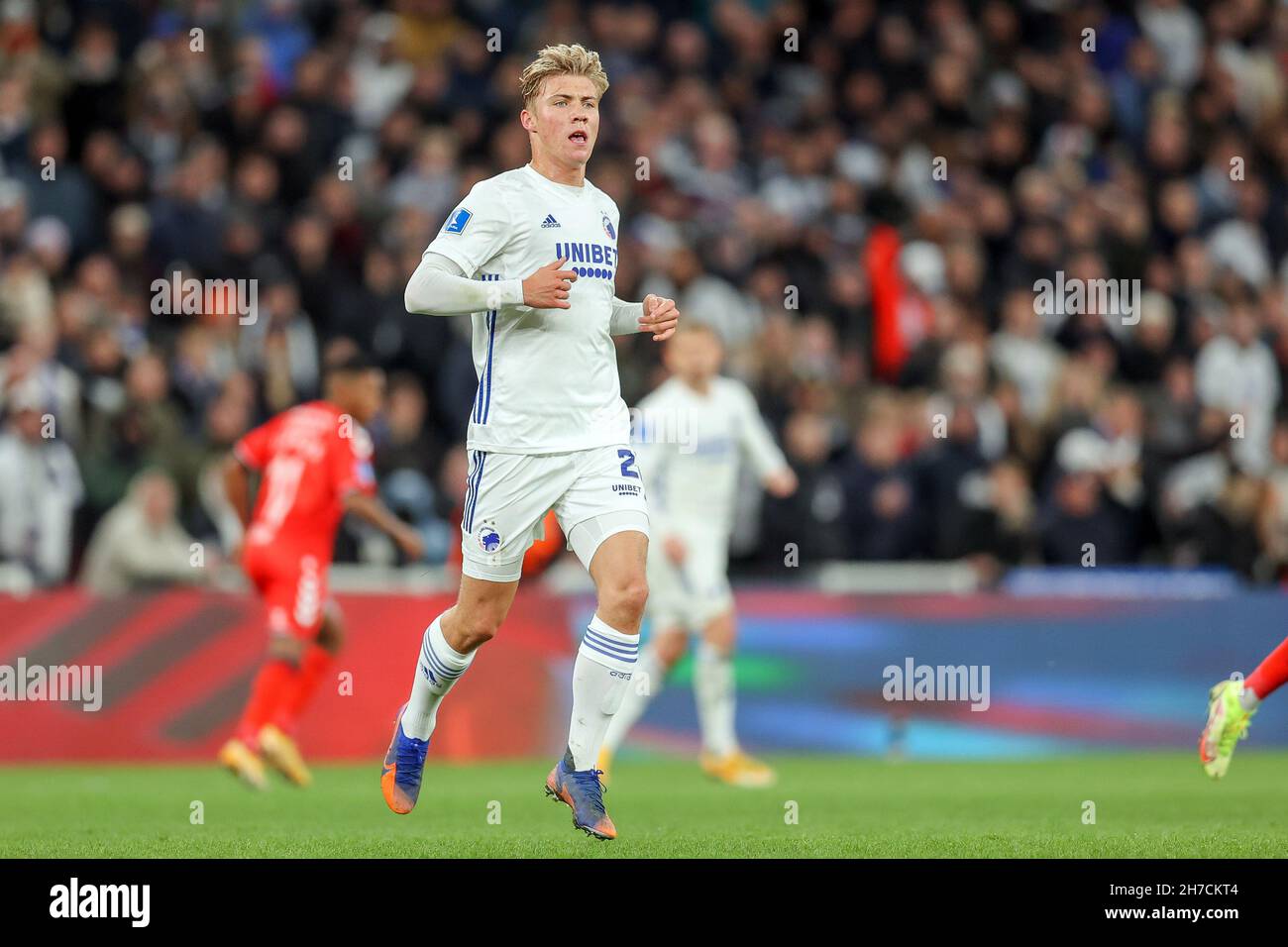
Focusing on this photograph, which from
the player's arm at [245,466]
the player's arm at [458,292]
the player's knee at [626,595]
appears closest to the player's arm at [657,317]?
the player's arm at [458,292]

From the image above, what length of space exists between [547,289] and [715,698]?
5715 millimetres

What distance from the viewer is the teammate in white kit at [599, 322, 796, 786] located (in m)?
12.9

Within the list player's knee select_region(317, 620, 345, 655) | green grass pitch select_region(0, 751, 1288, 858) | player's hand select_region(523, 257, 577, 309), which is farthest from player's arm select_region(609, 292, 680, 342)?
player's knee select_region(317, 620, 345, 655)

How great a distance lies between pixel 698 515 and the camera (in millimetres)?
13242

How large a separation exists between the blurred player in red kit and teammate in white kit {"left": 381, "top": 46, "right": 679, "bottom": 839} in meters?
3.43

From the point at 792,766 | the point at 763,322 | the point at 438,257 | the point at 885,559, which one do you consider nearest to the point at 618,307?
the point at 438,257

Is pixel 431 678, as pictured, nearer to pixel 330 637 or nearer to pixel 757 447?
pixel 330 637

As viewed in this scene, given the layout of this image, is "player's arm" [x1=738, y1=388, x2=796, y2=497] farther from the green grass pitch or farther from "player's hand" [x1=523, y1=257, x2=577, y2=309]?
"player's hand" [x1=523, y1=257, x2=577, y2=309]

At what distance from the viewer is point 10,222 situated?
53.6ft

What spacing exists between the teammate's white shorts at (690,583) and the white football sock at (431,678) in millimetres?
4431

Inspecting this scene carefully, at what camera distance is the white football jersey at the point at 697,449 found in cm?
1308

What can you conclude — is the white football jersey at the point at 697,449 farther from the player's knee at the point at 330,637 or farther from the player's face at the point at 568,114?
the player's face at the point at 568,114
